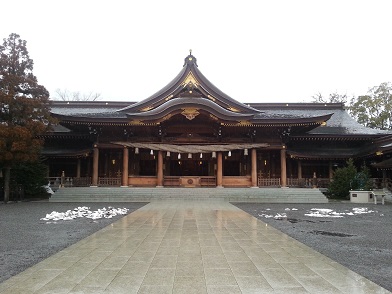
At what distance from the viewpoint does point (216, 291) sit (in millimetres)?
4402

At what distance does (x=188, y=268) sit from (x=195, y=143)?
19923mm

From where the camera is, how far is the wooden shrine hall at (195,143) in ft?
78.5

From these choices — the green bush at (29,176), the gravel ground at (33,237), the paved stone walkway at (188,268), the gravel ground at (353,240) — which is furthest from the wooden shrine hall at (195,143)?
the paved stone walkway at (188,268)

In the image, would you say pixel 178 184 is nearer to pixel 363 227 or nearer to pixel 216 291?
pixel 363 227

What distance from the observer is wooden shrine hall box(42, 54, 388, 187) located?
2394cm

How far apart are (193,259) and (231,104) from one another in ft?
70.6

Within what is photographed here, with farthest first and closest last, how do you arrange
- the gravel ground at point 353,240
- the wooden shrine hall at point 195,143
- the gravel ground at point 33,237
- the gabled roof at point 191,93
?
the gabled roof at point 191,93
the wooden shrine hall at point 195,143
the gravel ground at point 33,237
the gravel ground at point 353,240

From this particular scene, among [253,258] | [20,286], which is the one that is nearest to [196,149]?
[253,258]

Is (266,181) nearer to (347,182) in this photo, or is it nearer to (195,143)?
(347,182)

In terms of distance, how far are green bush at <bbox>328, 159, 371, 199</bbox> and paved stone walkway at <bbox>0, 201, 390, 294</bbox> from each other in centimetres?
1658

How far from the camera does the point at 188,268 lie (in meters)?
5.54

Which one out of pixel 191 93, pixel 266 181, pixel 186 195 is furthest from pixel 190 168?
pixel 266 181

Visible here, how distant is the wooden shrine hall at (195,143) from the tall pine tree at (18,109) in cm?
274

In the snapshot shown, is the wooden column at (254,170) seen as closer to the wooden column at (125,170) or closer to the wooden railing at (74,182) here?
the wooden column at (125,170)
